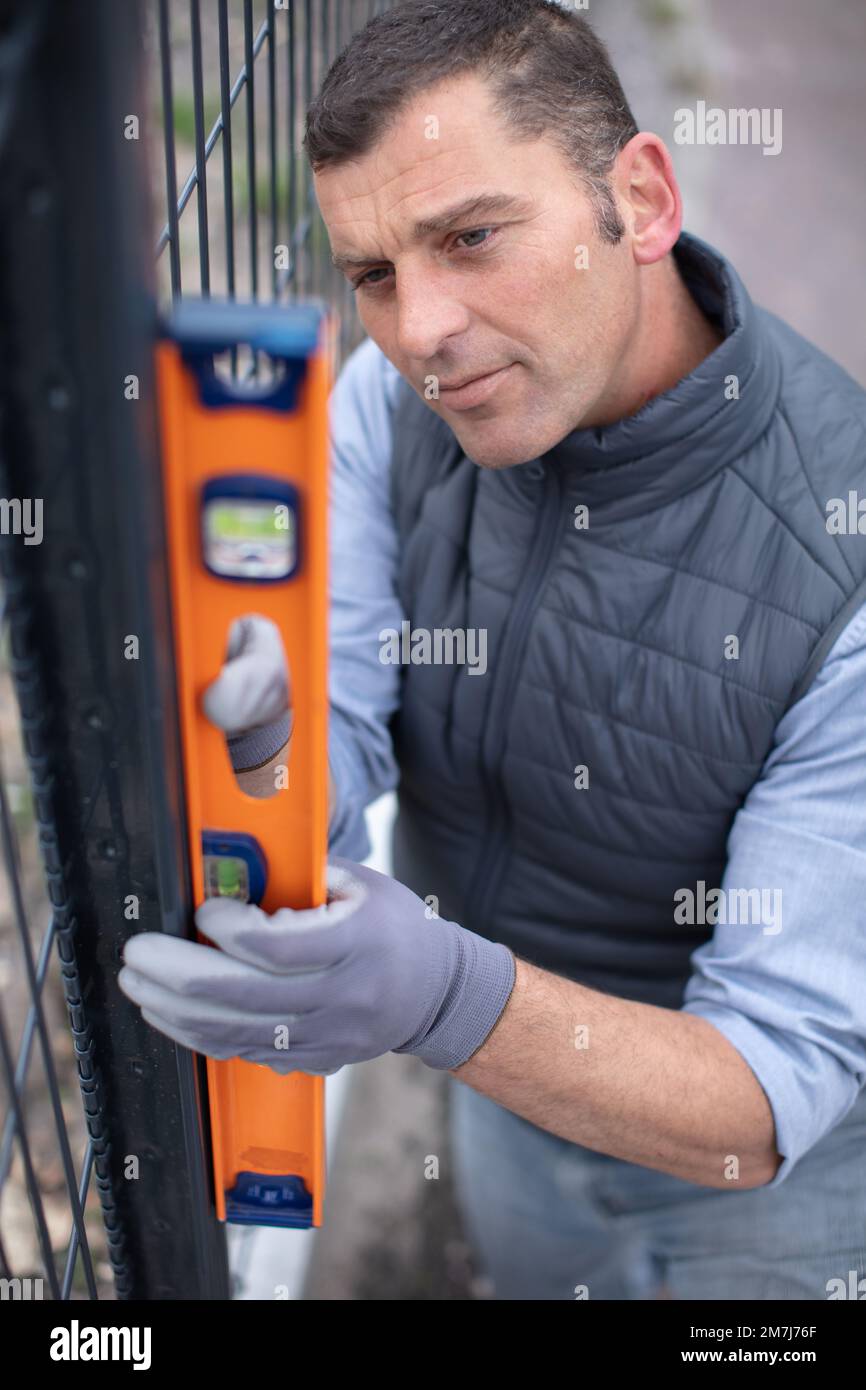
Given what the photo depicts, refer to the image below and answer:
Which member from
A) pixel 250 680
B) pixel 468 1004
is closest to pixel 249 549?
pixel 250 680

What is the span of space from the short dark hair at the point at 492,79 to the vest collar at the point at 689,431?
0.20 metres

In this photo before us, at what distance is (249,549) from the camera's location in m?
0.91

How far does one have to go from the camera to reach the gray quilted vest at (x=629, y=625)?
1579 millimetres

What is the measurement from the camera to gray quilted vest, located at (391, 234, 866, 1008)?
1.58 metres

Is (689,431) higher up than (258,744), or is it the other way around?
(689,431)

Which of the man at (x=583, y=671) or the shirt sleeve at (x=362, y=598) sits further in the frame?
the shirt sleeve at (x=362, y=598)

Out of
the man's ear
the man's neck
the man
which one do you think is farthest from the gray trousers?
the man's ear

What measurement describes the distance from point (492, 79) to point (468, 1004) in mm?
1017

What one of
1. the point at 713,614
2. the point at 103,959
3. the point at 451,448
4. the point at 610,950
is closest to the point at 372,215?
the point at 451,448

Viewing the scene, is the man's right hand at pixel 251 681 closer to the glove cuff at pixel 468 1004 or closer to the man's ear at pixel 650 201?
the glove cuff at pixel 468 1004

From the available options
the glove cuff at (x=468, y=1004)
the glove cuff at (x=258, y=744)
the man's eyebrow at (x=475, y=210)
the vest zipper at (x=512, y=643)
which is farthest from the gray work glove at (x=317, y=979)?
the man's eyebrow at (x=475, y=210)

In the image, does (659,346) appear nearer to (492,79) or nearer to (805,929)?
(492,79)

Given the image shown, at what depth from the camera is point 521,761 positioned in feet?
5.89

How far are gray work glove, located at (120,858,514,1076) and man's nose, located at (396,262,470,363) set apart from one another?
61 cm
